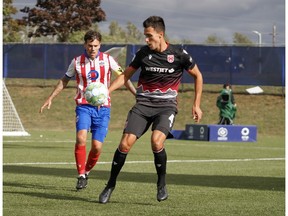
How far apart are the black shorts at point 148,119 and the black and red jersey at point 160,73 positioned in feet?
0.23

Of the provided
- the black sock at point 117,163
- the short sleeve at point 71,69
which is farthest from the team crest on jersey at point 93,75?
the black sock at point 117,163

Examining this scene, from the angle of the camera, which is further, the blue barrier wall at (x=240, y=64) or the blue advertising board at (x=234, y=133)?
the blue barrier wall at (x=240, y=64)

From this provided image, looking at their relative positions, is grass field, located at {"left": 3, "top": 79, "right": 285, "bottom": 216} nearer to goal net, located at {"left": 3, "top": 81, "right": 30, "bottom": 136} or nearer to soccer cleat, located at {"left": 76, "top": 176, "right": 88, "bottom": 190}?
soccer cleat, located at {"left": 76, "top": 176, "right": 88, "bottom": 190}

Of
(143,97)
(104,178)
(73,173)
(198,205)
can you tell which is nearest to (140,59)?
(143,97)

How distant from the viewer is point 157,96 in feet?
36.0

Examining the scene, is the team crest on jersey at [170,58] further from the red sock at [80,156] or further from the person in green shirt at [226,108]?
the person in green shirt at [226,108]

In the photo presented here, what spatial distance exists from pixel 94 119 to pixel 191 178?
2.23 metres

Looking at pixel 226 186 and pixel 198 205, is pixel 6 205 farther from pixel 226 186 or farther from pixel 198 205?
pixel 226 186

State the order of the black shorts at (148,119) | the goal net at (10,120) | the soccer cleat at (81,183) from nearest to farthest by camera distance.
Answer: the black shorts at (148,119), the soccer cleat at (81,183), the goal net at (10,120)

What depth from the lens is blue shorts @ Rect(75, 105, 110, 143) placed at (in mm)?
12938

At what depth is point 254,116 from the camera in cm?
3997

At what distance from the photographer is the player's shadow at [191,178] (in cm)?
1330

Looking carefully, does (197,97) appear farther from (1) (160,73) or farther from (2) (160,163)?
(2) (160,163)

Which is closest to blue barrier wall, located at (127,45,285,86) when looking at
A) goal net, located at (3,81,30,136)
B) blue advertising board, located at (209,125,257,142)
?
blue advertising board, located at (209,125,257,142)
